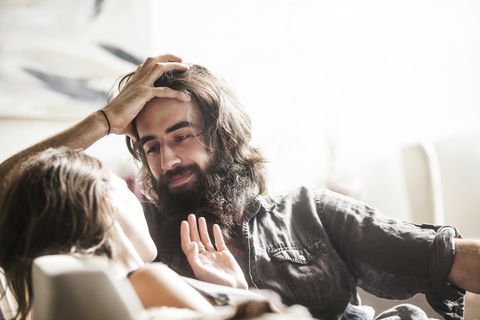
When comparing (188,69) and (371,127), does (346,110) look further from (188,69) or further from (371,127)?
(188,69)

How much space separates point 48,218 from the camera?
43 centimetres

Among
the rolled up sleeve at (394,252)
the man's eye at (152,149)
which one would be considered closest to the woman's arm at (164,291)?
the man's eye at (152,149)

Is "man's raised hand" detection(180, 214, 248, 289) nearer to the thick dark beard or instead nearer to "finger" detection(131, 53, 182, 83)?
the thick dark beard

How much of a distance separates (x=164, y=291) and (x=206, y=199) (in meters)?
0.27

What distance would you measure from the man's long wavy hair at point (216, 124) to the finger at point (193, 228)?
0.14m

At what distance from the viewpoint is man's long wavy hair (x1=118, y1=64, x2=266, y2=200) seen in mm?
764

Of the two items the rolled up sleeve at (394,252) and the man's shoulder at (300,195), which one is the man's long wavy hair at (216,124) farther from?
the rolled up sleeve at (394,252)

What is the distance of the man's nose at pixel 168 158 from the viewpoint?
0.68 m

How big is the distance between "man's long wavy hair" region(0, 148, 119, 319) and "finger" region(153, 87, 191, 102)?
29 cm

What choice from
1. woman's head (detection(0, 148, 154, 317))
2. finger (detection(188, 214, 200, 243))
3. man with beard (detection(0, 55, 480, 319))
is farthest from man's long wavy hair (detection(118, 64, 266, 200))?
woman's head (detection(0, 148, 154, 317))

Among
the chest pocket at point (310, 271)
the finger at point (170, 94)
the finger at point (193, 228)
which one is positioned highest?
the finger at point (170, 94)

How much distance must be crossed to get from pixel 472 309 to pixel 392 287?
1.51 ft

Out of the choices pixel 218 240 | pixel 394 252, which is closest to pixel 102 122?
pixel 218 240

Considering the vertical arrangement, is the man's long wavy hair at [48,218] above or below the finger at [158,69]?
below
